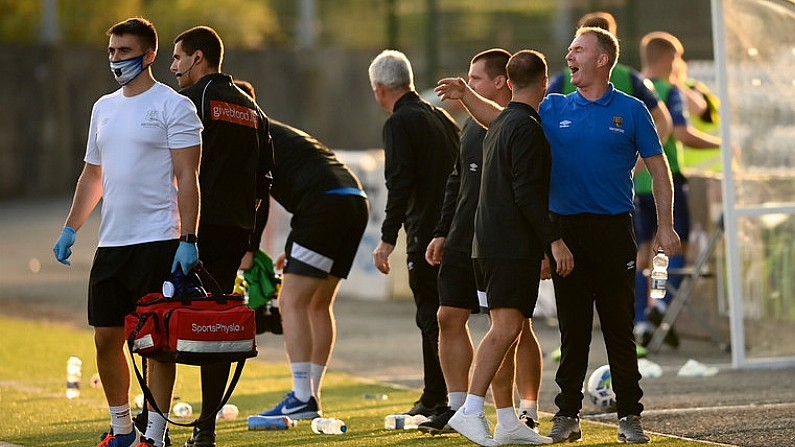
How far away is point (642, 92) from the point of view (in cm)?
1212

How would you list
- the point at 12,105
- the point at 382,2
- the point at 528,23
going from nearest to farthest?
the point at 528,23
the point at 12,105
the point at 382,2

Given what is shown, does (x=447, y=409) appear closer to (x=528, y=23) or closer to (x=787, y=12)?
(x=787, y=12)

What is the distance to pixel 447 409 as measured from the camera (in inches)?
348

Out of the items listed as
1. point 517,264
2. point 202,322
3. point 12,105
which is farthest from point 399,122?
point 12,105

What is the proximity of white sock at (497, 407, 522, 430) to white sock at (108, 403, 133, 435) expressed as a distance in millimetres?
1747

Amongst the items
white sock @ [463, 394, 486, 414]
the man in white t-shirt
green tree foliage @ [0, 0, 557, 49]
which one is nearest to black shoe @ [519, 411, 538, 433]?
white sock @ [463, 394, 486, 414]

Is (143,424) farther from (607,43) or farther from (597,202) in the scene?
(607,43)

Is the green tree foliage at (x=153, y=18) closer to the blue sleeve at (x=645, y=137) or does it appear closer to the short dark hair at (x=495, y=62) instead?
the short dark hair at (x=495, y=62)

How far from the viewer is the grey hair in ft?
30.4

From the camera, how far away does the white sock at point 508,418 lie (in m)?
8.06

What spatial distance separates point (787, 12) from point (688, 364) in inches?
103

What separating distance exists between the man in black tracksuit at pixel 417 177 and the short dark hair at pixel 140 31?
1760 millimetres

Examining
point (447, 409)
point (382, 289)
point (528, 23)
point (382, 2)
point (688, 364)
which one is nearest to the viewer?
point (447, 409)

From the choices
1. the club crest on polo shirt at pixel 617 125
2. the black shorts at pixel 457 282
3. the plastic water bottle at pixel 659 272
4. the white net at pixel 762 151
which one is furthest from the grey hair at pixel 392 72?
the white net at pixel 762 151
